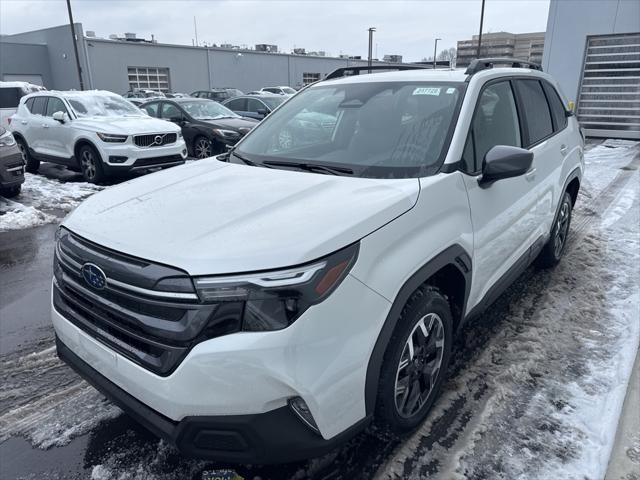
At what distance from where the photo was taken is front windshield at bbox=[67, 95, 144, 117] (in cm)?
987

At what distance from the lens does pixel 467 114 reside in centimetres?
278

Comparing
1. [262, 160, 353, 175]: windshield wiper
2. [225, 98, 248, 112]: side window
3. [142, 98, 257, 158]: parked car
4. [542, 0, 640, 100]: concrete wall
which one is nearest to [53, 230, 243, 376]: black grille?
[262, 160, 353, 175]: windshield wiper

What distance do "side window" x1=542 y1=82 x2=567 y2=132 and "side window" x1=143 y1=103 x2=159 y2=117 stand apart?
33.6 feet

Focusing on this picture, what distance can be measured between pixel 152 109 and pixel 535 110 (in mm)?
10748

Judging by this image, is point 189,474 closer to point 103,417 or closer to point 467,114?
point 103,417

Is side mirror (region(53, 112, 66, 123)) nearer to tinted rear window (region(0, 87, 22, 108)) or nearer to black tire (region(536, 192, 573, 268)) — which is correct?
tinted rear window (region(0, 87, 22, 108))

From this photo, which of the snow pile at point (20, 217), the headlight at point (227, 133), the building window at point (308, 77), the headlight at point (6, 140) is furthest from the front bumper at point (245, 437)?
the building window at point (308, 77)

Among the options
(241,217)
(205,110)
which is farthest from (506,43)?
(241,217)

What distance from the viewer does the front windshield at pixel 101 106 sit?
987 centimetres

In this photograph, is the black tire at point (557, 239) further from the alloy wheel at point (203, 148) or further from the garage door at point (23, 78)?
the garage door at point (23, 78)

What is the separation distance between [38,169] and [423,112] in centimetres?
1083

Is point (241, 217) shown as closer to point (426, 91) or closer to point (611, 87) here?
point (426, 91)

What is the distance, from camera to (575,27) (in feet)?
48.8

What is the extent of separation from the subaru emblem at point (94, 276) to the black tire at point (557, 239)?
3.83 meters
